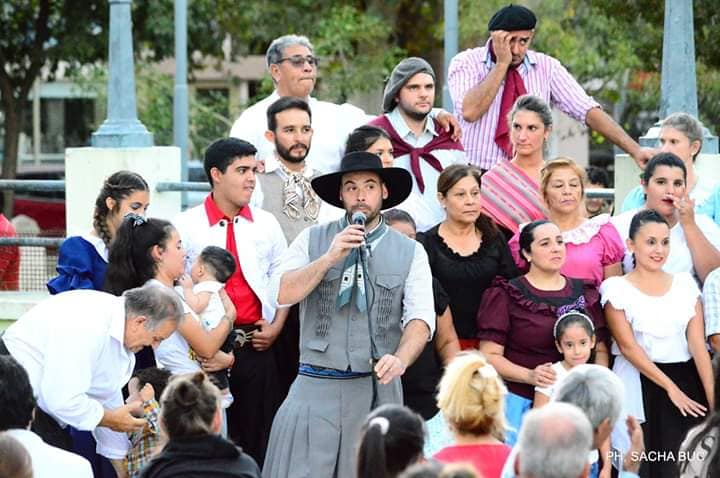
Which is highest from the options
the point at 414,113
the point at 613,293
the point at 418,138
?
the point at 414,113

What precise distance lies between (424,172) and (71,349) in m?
2.63

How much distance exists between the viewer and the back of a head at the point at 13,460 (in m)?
5.45

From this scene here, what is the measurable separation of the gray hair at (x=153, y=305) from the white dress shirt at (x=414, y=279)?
2.05 feet

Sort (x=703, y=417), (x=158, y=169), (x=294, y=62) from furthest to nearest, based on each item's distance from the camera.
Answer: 1. (x=158, y=169)
2. (x=294, y=62)
3. (x=703, y=417)

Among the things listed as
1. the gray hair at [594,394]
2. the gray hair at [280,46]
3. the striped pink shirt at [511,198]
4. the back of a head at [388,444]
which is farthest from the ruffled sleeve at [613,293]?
the back of a head at [388,444]

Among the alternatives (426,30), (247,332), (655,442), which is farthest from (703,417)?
(426,30)

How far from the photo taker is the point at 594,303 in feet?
26.6

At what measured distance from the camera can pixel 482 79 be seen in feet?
30.0

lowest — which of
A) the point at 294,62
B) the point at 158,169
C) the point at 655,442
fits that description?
the point at 655,442

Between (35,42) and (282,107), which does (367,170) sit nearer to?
(282,107)

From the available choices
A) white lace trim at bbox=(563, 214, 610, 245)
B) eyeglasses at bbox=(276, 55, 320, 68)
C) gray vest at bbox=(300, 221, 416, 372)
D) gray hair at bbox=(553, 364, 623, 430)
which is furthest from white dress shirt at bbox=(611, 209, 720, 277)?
gray hair at bbox=(553, 364, 623, 430)

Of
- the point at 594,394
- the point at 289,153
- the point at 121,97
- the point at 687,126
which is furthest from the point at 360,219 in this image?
the point at 121,97

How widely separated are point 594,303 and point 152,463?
3.07 metres

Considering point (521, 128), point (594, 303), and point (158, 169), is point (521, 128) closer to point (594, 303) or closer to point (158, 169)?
point (594, 303)
